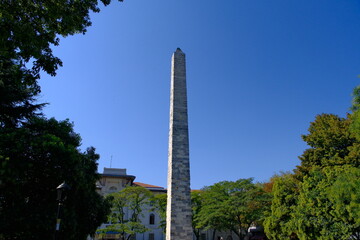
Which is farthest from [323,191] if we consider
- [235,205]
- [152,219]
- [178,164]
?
[152,219]

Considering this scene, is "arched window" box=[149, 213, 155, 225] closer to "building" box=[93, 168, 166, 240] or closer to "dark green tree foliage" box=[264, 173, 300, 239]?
"building" box=[93, 168, 166, 240]

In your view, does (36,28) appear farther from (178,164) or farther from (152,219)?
(152,219)

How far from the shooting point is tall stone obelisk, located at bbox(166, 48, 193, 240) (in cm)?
1146

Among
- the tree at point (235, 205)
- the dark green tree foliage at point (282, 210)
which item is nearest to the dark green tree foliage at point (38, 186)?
the tree at point (235, 205)

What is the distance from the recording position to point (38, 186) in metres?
10.9

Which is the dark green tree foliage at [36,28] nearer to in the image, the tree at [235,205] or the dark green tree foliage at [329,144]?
the dark green tree foliage at [329,144]

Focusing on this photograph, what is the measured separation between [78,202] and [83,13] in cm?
827

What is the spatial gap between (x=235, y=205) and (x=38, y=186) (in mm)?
16639

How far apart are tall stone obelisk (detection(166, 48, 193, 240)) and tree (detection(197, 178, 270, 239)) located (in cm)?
1216

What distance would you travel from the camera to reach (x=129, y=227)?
24.1 m

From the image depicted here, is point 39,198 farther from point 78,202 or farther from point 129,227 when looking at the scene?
point 129,227

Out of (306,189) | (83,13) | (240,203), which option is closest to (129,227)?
(240,203)

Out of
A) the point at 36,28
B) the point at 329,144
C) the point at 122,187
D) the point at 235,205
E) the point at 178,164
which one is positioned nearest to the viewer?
the point at 36,28

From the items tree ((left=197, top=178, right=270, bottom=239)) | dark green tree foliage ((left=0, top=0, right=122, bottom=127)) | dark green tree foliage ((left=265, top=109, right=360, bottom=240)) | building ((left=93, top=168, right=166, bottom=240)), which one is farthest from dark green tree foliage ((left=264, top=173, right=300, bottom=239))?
dark green tree foliage ((left=0, top=0, right=122, bottom=127))
